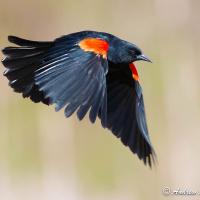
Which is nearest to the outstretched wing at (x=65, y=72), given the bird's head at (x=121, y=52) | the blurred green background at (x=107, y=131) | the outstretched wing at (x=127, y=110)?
the bird's head at (x=121, y=52)

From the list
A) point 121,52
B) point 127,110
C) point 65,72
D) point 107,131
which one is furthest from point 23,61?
point 107,131

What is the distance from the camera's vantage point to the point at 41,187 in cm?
638

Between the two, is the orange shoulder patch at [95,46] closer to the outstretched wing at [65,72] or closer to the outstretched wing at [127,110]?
the outstretched wing at [65,72]

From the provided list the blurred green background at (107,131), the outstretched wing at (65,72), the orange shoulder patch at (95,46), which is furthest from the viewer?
the blurred green background at (107,131)

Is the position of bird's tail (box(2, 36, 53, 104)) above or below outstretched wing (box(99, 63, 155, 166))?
above

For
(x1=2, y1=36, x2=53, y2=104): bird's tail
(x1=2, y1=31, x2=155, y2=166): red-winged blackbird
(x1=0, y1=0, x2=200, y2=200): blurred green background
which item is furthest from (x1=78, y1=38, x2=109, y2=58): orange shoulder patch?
(x1=0, y1=0, x2=200, y2=200): blurred green background

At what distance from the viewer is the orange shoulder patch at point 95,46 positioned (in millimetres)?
4245

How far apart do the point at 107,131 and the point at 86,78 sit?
2.79 m

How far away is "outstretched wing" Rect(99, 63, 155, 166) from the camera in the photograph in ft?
14.9

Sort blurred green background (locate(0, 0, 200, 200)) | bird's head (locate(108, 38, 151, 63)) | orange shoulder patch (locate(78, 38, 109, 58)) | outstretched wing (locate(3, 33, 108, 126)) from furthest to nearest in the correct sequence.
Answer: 1. blurred green background (locate(0, 0, 200, 200))
2. bird's head (locate(108, 38, 151, 63))
3. orange shoulder patch (locate(78, 38, 109, 58))
4. outstretched wing (locate(3, 33, 108, 126))

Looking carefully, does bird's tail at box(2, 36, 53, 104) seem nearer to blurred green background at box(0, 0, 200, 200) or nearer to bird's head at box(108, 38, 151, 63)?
bird's head at box(108, 38, 151, 63)

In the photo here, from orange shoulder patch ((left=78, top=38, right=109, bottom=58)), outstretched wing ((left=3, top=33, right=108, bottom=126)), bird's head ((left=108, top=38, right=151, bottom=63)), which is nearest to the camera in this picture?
outstretched wing ((left=3, top=33, right=108, bottom=126))

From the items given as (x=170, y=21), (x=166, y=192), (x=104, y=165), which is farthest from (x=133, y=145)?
(x=170, y=21)

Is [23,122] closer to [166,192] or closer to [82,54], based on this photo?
[166,192]
